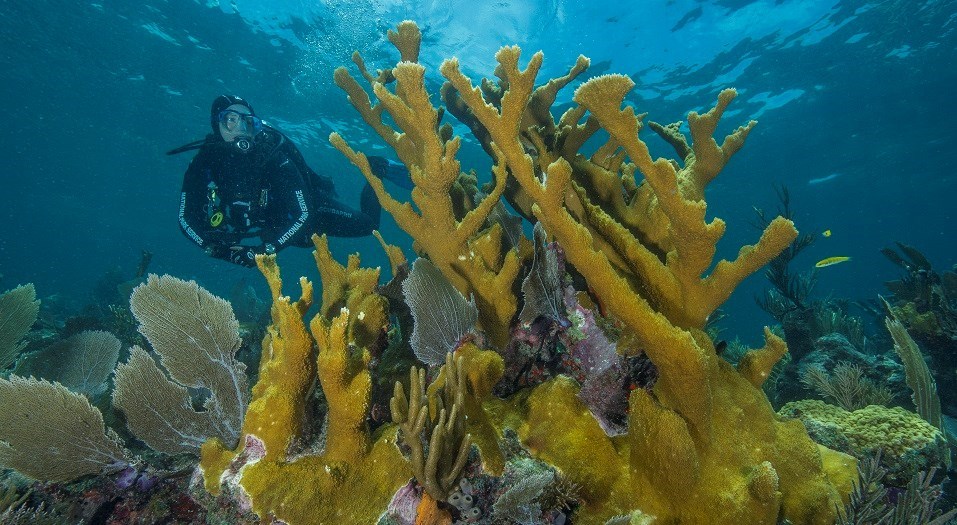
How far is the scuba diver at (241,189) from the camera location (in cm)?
671

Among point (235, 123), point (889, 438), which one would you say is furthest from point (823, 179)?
point (235, 123)

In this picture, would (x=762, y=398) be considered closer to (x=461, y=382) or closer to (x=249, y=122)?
(x=461, y=382)

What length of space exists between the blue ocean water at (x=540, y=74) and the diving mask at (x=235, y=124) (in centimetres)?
646

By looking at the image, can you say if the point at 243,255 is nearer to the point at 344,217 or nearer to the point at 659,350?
the point at 344,217

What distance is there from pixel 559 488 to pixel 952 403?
8760 mm

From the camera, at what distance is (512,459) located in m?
2.25

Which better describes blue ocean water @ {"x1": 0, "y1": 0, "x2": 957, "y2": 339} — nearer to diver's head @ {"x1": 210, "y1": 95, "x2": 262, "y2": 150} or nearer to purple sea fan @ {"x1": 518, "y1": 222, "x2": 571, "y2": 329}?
diver's head @ {"x1": 210, "y1": 95, "x2": 262, "y2": 150}

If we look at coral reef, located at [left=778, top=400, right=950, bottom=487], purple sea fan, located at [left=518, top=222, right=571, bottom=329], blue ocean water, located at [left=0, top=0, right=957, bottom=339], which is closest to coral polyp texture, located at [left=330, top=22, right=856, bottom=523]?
purple sea fan, located at [left=518, top=222, right=571, bottom=329]

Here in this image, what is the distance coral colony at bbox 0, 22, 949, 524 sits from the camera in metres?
2.00

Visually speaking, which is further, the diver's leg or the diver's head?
the diver's leg

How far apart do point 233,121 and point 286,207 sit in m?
1.81

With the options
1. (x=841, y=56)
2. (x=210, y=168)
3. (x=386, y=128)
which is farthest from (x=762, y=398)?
(x=841, y=56)

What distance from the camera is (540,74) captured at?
1966cm

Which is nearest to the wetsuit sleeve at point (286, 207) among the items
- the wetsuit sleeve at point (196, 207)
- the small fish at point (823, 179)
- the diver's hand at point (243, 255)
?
the diver's hand at point (243, 255)
